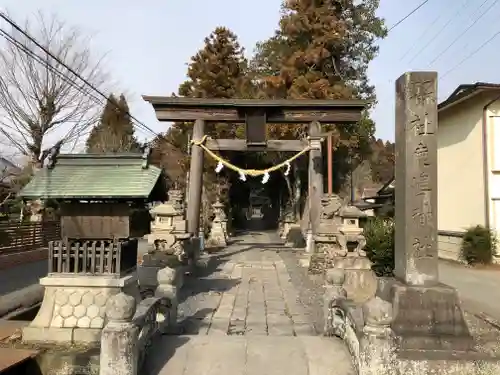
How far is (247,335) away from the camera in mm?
7074

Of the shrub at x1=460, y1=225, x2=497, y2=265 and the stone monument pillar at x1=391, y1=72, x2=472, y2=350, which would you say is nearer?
the stone monument pillar at x1=391, y1=72, x2=472, y2=350

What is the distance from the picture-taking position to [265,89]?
24891 mm

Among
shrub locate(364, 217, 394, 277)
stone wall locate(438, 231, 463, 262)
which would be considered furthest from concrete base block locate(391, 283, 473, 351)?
stone wall locate(438, 231, 463, 262)

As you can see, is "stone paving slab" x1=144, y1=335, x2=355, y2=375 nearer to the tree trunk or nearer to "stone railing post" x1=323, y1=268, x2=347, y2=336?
"stone railing post" x1=323, y1=268, x2=347, y2=336

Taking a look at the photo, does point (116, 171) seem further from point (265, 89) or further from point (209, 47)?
point (209, 47)

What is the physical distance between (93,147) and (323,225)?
25.1 metres

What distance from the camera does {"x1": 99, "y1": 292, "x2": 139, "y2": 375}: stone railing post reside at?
5086 millimetres

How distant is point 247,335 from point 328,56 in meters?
18.4

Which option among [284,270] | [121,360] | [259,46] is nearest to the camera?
[121,360]

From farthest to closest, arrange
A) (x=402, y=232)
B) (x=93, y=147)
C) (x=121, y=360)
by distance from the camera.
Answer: (x=93, y=147) → (x=402, y=232) → (x=121, y=360)

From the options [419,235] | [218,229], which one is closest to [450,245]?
[218,229]

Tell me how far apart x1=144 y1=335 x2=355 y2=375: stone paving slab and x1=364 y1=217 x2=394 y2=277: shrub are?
7247mm

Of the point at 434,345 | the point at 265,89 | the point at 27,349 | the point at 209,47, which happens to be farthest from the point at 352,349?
the point at 209,47

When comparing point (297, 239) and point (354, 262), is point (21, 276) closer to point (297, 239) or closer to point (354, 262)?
point (354, 262)
